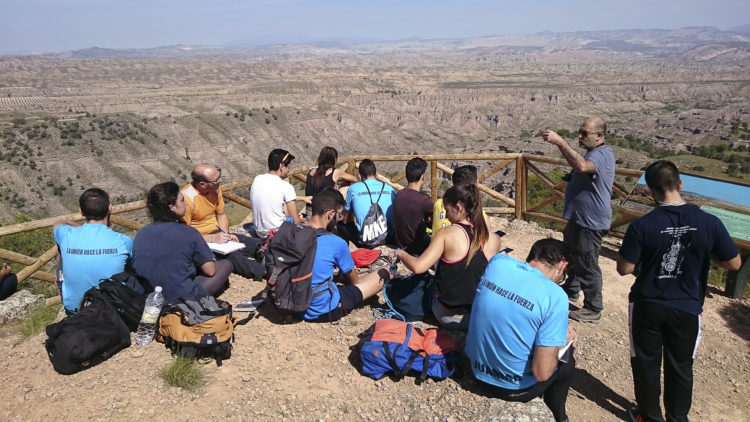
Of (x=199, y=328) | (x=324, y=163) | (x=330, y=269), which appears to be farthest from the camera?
(x=324, y=163)

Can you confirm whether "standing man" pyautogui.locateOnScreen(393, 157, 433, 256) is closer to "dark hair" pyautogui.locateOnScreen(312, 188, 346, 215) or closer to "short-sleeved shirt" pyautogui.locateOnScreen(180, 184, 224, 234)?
"dark hair" pyautogui.locateOnScreen(312, 188, 346, 215)

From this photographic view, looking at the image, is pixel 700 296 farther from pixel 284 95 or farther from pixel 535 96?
pixel 535 96

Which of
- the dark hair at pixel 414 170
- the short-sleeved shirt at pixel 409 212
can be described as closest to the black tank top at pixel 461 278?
the short-sleeved shirt at pixel 409 212

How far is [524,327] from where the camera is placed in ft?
10.1

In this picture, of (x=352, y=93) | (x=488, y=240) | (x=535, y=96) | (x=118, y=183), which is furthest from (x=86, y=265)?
(x=535, y=96)

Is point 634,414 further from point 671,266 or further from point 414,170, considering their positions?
point 414,170

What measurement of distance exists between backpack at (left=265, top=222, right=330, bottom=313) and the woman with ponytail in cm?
86

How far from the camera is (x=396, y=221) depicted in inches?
224

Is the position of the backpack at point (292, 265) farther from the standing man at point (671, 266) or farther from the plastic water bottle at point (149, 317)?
the standing man at point (671, 266)

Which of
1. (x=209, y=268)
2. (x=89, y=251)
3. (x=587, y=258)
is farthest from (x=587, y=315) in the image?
(x=89, y=251)

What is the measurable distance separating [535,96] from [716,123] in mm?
72011

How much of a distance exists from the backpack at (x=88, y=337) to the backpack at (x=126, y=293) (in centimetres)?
5

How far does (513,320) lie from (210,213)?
411 centimetres

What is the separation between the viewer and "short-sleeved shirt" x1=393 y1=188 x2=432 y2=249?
5.55m
